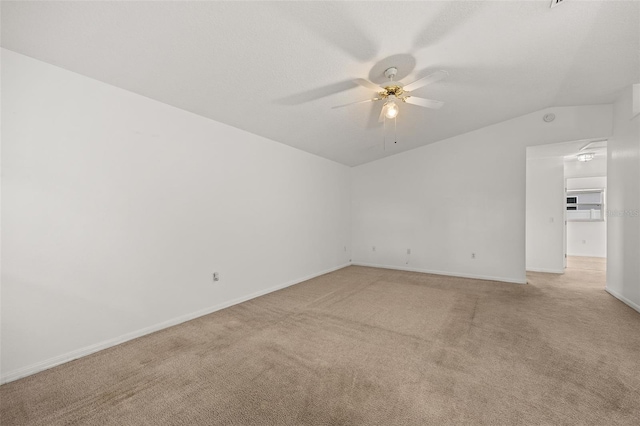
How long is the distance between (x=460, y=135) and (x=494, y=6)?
3.35 metres

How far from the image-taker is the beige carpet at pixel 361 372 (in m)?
1.52

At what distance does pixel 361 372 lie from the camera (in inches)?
75.5

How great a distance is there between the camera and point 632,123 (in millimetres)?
3283

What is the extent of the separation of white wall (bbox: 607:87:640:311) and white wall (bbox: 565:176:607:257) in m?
4.11

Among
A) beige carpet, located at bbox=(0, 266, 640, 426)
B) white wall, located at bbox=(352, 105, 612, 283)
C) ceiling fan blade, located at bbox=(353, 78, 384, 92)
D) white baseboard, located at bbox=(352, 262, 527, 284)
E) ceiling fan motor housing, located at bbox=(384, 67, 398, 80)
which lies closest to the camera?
beige carpet, located at bbox=(0, 266, 640, 426)

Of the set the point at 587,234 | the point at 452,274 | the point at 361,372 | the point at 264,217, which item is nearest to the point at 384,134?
the point at 264,217

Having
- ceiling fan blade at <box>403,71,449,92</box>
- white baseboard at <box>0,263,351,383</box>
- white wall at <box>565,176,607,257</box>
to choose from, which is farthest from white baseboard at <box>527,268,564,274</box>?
white baseboard at <box>0,263,351,383</box>

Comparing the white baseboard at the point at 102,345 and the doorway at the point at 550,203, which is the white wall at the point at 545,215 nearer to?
the doorway at the point at 550,203

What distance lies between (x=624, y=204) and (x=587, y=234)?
4.89 metres

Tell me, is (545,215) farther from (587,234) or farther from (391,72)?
(391,72)

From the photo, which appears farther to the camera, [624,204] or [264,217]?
[264,217]

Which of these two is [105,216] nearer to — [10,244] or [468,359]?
[10,244]

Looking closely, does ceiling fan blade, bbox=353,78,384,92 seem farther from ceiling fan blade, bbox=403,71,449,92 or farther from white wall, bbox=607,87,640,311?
white wall, bbox=607,87,640,311

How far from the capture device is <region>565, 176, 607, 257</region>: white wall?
22.2 feet
